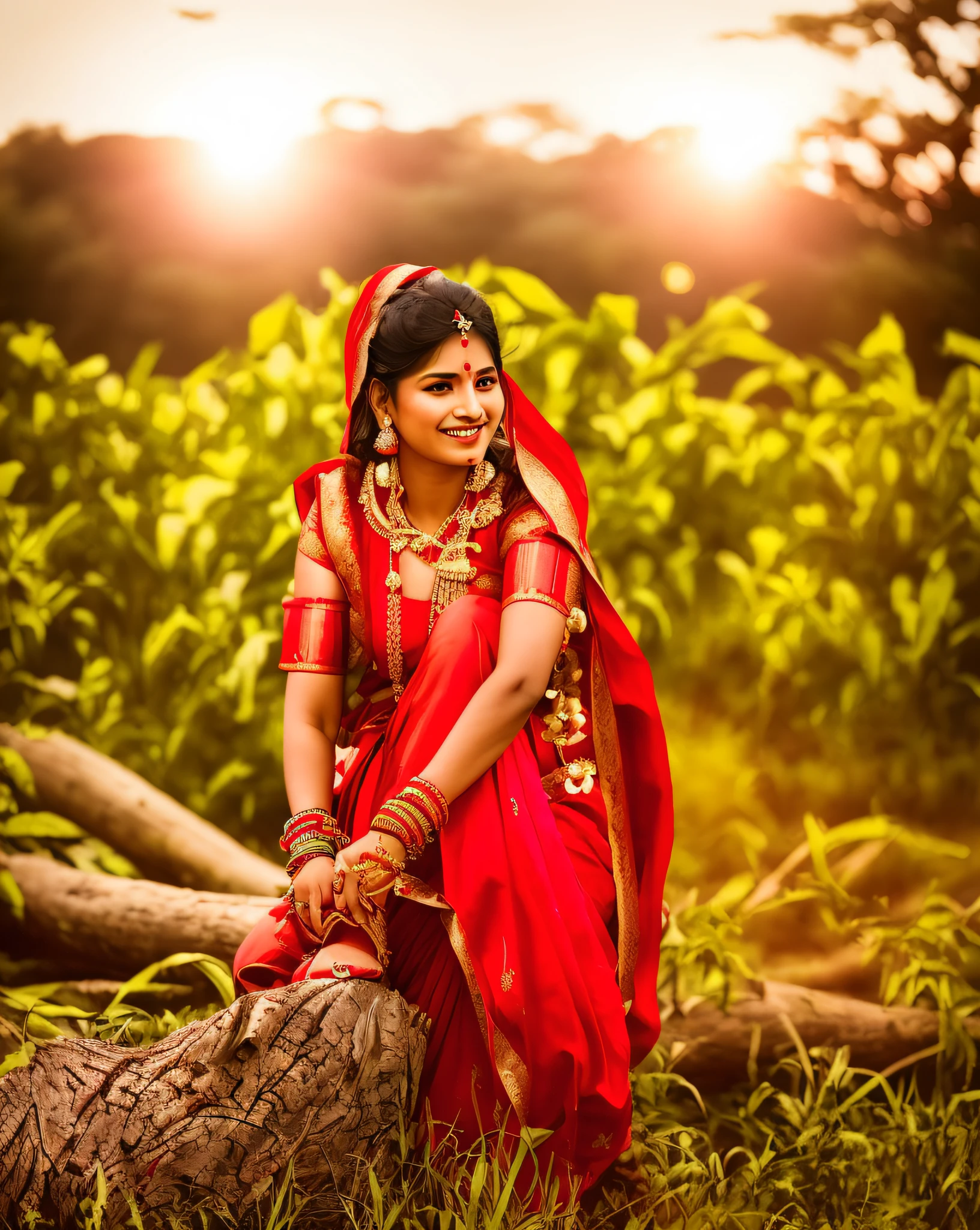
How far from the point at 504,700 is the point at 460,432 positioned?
0.36 meters


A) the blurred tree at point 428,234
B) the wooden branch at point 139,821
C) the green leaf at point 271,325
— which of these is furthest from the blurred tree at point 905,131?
the wooden branch at point 139,821

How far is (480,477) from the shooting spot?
5.29ft

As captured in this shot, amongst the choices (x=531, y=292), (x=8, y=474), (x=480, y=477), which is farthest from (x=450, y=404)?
(x=8, y=474)

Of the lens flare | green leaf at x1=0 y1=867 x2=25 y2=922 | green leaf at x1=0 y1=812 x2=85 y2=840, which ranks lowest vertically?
green leaf at x1=0 y1=867 x2=25 y2=922

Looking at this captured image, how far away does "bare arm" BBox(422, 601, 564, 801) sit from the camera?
142 cm

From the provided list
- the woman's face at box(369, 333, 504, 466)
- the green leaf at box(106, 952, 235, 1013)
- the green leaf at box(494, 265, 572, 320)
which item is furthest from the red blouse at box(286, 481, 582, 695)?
the green leaf at box(494, 265, 572, 320)

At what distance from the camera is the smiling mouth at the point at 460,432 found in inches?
60.3

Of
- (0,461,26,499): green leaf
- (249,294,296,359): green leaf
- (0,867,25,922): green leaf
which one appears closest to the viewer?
(0,867,25,922): green leaf

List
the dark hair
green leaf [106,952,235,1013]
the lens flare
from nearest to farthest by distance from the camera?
the dark hair, green leaf [106,952,235,1013], the lens flare

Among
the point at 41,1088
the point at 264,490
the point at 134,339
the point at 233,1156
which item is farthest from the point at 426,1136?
the point at 134,339

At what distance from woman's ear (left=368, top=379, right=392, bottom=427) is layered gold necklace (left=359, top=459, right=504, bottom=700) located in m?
0.07

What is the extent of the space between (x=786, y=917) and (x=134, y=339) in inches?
91.7

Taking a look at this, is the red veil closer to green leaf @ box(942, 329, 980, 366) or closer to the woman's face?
the woman's face

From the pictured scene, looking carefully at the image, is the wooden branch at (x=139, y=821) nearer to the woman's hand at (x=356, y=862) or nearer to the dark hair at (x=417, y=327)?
the woman's hand at (x=356, y=862)
